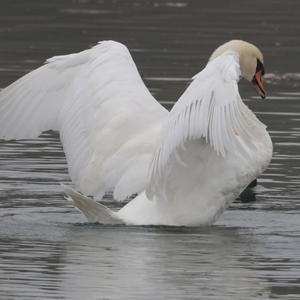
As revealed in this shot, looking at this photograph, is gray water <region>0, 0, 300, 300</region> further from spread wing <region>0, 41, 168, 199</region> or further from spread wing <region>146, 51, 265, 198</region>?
spread wing <region>146, 51, 265, 198</region>

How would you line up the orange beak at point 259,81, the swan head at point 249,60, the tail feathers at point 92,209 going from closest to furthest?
the tail feathers at point 92,209 → the swan head at point 249,60 → the orange beak at point 259,81

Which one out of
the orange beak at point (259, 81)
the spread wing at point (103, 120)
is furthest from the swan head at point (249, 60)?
the spread wing at point (103, 120)

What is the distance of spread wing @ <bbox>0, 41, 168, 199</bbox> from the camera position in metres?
10.8

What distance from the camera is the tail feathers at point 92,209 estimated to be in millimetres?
10164

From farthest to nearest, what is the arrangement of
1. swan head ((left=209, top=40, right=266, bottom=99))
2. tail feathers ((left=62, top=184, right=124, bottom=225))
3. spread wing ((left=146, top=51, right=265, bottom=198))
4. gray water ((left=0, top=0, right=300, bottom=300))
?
swan head ((left=209, top=40, right=266, bottom=99)) → tail feathers ((left=62, top=184, right=124, bottom=225)) → spread wing ((left=146, top=51, right=265, bottom=198)) → gray water ((left=0, top=0, right=300, bottom=300))

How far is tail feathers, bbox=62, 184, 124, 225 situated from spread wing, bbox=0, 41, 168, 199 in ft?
0.72

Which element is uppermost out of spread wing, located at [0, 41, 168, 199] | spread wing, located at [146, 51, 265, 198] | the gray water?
spread wing, located at [146, 51, 265, 198]

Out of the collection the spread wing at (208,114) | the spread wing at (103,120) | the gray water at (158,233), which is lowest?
the gray water at (158,233)

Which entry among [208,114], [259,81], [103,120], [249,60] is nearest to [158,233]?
[103,120]

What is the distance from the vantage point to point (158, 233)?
34.3 ft

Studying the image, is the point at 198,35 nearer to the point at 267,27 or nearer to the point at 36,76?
the point at 267,27

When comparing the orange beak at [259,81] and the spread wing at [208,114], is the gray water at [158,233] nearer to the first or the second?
the spread wing at [208,114]

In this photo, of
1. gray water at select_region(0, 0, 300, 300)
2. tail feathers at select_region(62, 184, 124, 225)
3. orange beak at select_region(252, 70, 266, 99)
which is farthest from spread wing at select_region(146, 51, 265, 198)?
orange beak at select_region(252, 70, 266, 99)

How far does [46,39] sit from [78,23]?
2.05 meters
